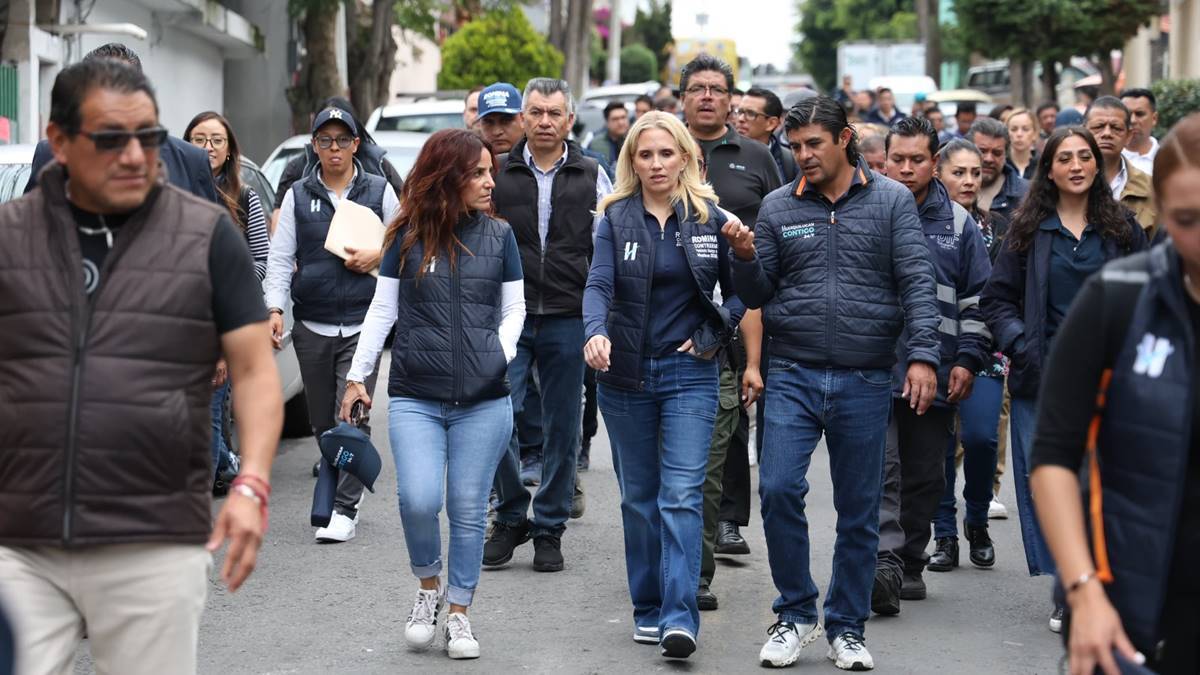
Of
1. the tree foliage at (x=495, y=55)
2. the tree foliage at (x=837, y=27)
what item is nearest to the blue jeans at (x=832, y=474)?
the tree foliage at (x=495, y=55)

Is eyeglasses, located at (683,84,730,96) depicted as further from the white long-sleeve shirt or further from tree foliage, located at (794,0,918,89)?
tree foliage, located at (794,0,918,89)

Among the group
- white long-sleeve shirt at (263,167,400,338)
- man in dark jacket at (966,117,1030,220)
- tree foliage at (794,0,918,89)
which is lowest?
white long-sleeve shirt at (263,167,400,338)

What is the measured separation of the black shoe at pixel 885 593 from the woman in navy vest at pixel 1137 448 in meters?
3.83

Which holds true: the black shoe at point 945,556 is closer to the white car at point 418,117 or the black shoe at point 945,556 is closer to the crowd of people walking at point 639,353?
the crowd of people walking at point 639,353

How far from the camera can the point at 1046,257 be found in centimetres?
676

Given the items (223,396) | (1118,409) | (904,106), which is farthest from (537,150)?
(904,106)

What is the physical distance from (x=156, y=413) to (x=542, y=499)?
13.9ft

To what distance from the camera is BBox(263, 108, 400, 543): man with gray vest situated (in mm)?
8555

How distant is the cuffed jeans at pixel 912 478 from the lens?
292 inches

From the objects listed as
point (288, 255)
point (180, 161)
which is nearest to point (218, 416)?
point (288, 255)

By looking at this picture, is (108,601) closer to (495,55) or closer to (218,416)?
(218,416)

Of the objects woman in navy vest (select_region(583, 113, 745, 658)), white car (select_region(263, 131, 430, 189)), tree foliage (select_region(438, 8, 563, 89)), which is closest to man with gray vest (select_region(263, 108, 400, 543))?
woman in navy vest (select_region(583, 113, 745, 658))

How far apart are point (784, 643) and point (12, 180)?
4.39 metres

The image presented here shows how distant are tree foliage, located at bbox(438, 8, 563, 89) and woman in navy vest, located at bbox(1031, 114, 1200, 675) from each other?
2951 cm
